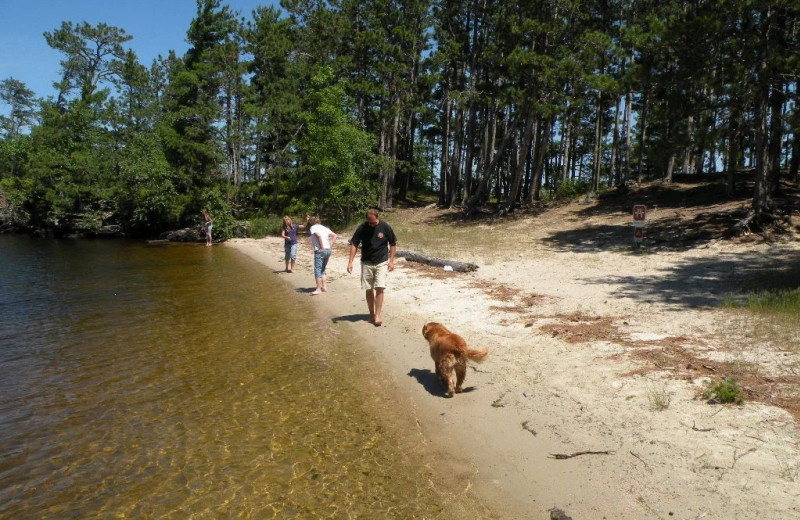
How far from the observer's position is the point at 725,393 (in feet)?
16.2

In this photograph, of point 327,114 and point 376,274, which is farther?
point 327,114

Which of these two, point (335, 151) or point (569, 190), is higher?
point (335, 151)

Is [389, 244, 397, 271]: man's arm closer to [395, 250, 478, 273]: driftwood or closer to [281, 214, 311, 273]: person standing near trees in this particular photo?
[395, 250, 478, 273]: driftwood

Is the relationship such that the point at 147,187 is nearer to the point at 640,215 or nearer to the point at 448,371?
the point at 640,215

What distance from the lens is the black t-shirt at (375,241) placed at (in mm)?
9109

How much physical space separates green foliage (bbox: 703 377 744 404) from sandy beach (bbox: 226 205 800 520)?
0.09 m

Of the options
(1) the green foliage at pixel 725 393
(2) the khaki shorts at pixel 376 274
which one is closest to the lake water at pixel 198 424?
(2) the khaki shorts at pixel 376 274

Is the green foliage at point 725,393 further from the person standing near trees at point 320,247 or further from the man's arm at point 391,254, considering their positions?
the person standing near trees at point 320,247

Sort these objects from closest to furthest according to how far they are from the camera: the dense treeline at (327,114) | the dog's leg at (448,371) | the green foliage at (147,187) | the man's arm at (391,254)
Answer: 1. the dog's leg at (448,371)
2. the man's arm at (391,254)
3. the dense treeline at (327,114)
4. the green foliage at (147,187)

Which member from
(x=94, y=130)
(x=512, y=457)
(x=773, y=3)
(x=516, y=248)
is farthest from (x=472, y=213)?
(x=94, y=130)

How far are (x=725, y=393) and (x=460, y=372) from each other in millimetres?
2763

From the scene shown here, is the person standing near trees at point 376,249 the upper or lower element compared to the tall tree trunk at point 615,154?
lower

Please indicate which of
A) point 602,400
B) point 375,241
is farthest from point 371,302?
point 602,400

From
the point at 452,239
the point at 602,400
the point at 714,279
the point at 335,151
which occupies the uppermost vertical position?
the point at 335,151
